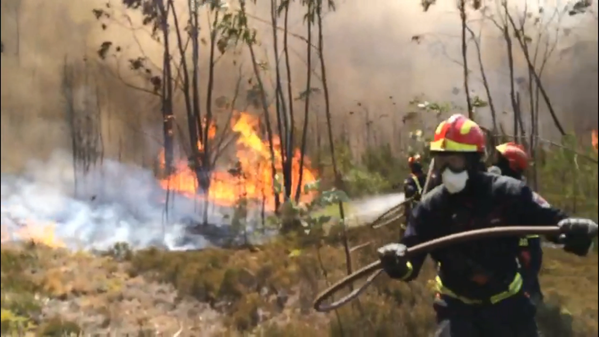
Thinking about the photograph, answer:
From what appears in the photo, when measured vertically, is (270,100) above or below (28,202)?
above

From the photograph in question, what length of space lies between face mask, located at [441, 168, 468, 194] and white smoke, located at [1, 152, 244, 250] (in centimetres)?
68

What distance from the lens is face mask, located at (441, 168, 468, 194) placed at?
1.48 meters

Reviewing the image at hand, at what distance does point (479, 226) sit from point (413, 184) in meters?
0.29

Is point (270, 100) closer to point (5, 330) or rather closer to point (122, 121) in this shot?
point (122, 121)

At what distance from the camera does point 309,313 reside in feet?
6.04

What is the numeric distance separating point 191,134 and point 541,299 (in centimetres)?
102

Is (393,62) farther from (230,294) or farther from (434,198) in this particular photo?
(230,294)

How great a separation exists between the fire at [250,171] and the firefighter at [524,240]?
19.2 inches

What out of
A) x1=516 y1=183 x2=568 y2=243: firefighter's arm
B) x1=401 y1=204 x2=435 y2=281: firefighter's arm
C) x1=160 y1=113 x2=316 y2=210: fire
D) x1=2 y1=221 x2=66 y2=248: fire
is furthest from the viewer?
x1=2 y1=221 x2=66 y2=248: fire

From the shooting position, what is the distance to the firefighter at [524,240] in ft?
5.43

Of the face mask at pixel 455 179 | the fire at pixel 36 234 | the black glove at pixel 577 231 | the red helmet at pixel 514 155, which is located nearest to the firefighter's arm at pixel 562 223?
the black glove at pixel 577 231

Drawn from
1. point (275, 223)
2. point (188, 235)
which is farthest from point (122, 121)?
point (275, 223)

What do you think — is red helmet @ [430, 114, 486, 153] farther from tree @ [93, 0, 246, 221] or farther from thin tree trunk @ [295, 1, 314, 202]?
tree @ [93, 0, 246, 221]

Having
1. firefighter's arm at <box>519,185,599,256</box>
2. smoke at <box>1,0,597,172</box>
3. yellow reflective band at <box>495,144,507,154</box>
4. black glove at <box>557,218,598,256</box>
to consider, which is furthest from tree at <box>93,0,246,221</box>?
black glove at <box>557,218,598,256</box>
